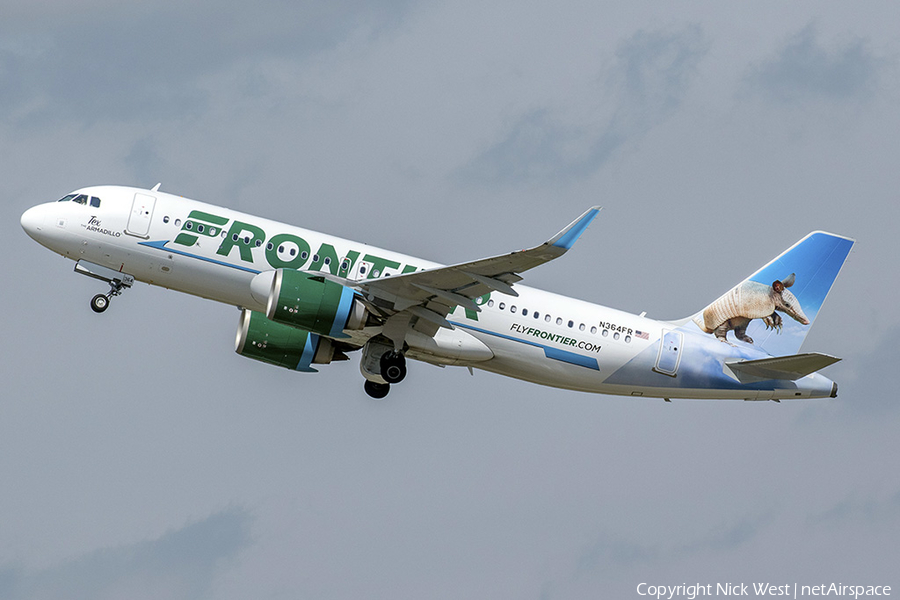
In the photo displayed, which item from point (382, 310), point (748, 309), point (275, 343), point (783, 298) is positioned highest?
point (783, 298)

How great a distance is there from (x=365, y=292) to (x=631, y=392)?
1125cm

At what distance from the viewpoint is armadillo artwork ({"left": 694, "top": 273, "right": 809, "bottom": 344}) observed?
49.2m

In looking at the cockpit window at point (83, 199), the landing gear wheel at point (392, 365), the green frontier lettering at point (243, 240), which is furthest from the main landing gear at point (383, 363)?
the cockpit window at point (83, 199)

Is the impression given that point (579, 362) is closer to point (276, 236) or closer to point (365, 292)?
point (365, 292)

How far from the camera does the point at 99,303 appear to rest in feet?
149

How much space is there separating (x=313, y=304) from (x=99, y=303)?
876 centimetres

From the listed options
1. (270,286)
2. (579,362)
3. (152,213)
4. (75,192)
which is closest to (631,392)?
(579,362)

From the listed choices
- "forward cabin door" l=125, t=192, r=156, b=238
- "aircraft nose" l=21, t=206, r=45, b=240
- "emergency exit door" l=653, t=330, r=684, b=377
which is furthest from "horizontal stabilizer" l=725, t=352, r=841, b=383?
"aircraft nose" l=21, t=206, r=45, b=240

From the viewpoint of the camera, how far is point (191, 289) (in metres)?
44.2

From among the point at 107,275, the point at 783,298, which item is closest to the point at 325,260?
the point at 107,275

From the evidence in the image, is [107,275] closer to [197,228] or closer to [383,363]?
[197,228]

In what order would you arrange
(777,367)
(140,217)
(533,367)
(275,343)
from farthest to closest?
(275,343) → (777,367) → (533,367) → (140,217)

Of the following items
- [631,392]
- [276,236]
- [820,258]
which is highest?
[820,258]

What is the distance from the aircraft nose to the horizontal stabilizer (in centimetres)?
2585
